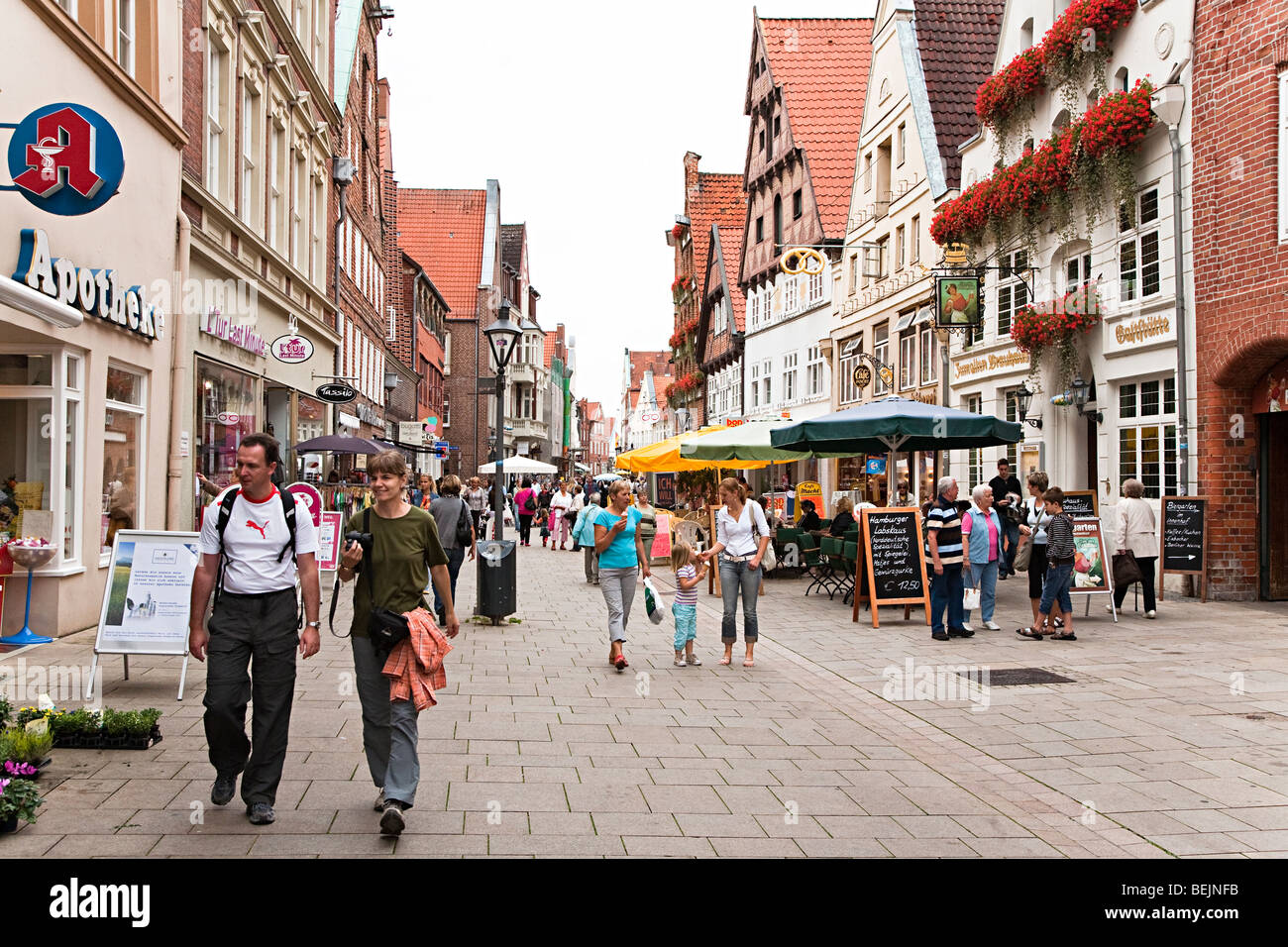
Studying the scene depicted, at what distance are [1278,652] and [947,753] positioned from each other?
5.67 metres

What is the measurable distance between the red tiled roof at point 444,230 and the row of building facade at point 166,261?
103ft

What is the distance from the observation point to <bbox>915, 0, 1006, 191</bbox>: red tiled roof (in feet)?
92.9

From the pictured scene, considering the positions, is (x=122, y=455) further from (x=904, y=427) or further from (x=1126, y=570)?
(x=1126, y=570)

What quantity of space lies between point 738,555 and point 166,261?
27.2ft

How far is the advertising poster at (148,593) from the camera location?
831 centimetres

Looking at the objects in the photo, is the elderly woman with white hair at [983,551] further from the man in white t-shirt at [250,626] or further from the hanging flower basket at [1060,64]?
the hanging flower basket at [1060,64]

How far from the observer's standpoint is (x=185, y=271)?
14586 millimetres

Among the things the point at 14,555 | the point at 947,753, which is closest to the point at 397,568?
the point at 947,753

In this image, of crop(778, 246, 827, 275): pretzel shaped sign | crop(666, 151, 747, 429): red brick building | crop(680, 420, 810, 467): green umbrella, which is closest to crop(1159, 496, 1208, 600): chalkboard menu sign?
crop(680, 420, 810, 467): green umbrella

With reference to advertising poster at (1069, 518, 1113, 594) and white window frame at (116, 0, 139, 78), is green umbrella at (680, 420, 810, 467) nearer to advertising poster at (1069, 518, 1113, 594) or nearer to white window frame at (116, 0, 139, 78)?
advertising poster at (1069, 518, 1113, 594)

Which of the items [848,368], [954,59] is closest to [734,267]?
[848,368]

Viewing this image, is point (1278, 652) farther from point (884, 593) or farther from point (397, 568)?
point (397, 568)

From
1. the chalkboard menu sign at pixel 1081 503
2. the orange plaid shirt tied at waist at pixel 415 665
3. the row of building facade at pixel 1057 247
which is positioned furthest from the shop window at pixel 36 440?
the row of building facade at pixel 1057 247

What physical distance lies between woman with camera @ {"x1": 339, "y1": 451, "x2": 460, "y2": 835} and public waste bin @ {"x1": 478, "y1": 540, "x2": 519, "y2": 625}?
769cm
